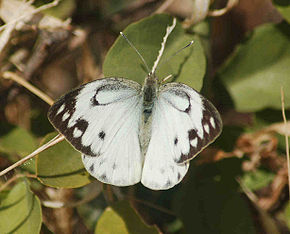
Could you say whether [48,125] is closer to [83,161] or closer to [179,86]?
[83,161]

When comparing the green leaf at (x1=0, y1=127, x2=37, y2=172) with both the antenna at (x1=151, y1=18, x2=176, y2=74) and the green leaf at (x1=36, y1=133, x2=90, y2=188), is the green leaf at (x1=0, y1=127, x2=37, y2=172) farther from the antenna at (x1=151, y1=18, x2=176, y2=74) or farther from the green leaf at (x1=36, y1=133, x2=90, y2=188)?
the antenna at (x1=151, y1=18, x2=176, y2=74)

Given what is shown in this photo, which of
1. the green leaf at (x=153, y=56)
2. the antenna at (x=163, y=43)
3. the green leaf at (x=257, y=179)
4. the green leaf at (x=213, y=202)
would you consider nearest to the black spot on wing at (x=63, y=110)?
the green leaf at (x=153, y=56)

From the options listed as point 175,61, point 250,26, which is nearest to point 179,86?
point 175,61

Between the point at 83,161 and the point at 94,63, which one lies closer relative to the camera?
the point at 83,161

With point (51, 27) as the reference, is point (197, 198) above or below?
below

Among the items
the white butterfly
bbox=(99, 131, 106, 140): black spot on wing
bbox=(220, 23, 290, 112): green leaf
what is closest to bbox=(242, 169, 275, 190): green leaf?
bbox=(220, 23, 290, 112): green leaf

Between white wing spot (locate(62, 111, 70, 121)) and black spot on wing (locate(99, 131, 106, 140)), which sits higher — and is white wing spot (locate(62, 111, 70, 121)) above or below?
above
